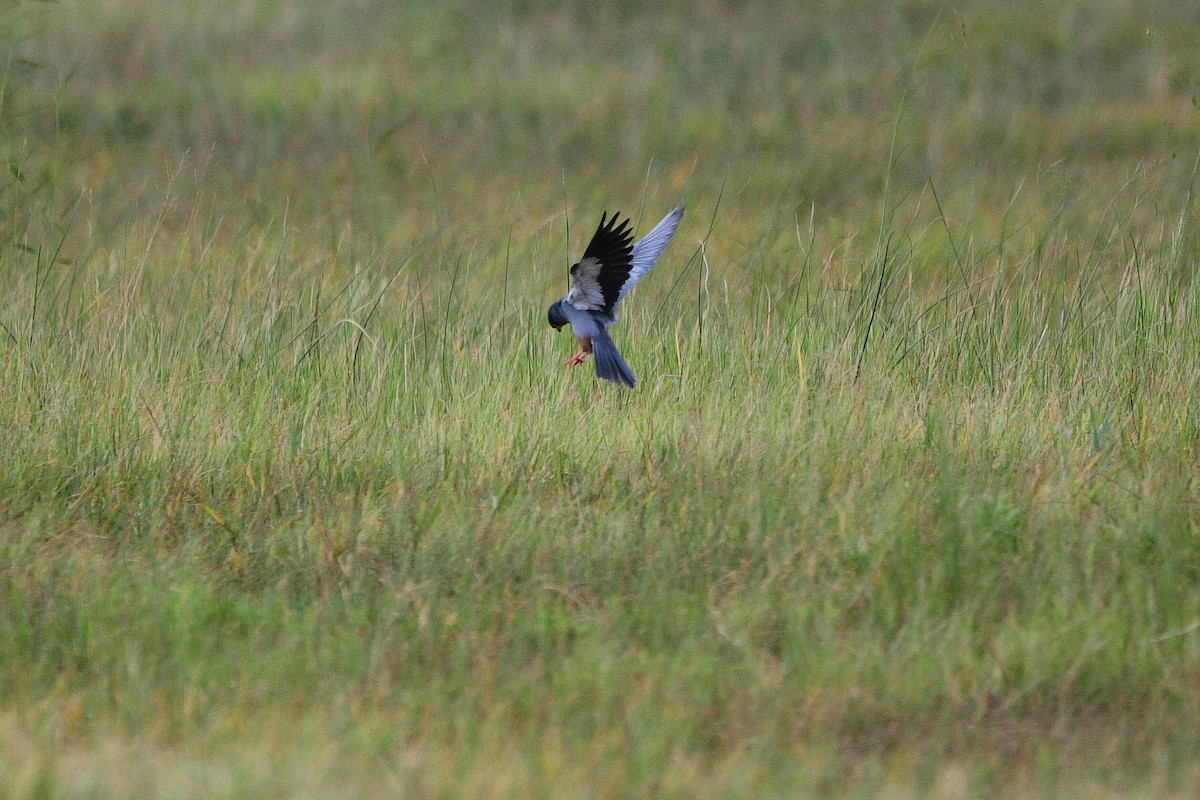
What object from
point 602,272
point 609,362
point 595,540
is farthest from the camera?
point 609,362

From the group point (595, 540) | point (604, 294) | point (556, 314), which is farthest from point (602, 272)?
point (595, 540)

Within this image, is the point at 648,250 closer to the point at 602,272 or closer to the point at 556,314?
the point at 602,272

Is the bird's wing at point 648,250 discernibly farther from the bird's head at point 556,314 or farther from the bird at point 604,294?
the bird's head at point 556,314

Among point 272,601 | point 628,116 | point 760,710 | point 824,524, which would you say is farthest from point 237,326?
point 628,116

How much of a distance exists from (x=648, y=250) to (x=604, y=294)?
251 mm

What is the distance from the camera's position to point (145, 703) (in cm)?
323

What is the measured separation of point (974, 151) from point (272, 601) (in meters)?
9.42

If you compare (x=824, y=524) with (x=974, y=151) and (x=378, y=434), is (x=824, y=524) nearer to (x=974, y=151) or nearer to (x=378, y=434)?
(x=378, y=434)

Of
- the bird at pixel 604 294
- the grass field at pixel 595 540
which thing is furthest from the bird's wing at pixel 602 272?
the grass field at pixel 595 540

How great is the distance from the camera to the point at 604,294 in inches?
200

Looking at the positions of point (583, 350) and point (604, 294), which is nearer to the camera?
point (604, 294)

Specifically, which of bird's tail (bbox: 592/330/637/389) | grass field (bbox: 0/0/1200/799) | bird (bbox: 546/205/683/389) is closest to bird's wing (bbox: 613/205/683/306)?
bird (bbox: 546/205/683/389)

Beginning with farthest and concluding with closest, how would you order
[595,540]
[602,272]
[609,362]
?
[609,362]
[602,272]
[595,540]

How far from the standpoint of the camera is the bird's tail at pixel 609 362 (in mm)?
5121
